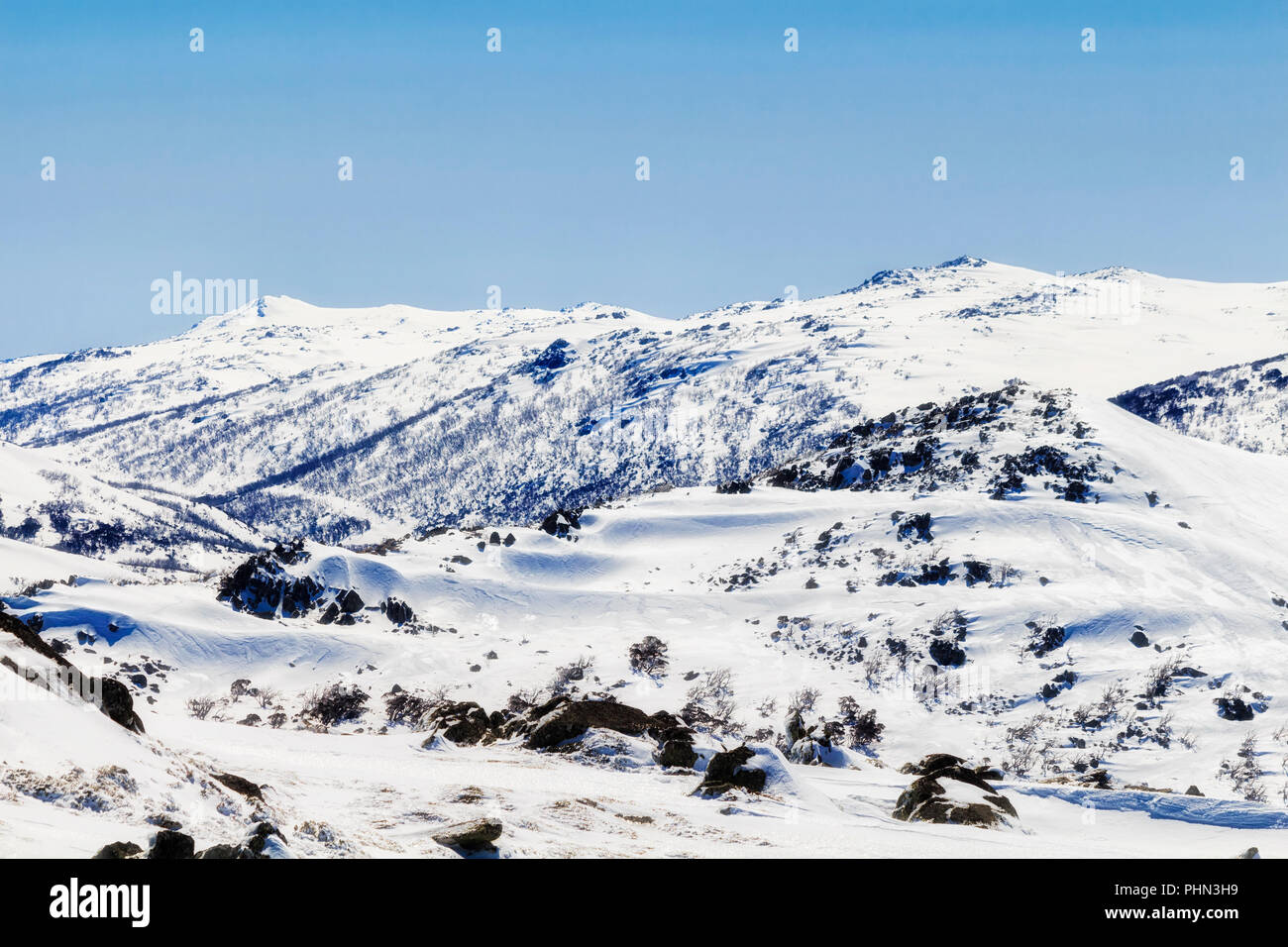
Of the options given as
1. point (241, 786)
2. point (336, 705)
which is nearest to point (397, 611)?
point (336, 705)

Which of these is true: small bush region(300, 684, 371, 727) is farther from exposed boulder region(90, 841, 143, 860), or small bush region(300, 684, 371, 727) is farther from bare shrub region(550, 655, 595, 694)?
exposed boulder region(90, 841, 143, 860)

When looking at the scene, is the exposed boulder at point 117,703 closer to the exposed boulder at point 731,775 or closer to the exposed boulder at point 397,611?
the exposed boulder at point 731,775

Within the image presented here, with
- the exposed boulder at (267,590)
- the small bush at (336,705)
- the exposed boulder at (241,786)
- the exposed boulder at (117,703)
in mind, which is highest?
the exposed boulder at (117,703)

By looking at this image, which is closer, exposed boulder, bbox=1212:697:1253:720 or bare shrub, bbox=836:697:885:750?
exposed boulder, bbox=1212:697:1253:720

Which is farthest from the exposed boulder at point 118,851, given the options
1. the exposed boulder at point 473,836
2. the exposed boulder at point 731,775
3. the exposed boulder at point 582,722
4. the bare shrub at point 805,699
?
the bare shrub at point 805,699

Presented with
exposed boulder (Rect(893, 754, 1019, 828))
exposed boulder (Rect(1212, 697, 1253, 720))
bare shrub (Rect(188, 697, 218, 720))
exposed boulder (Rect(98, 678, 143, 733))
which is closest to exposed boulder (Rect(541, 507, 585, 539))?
bare shrub (Rect(188, 697, 218, 720))

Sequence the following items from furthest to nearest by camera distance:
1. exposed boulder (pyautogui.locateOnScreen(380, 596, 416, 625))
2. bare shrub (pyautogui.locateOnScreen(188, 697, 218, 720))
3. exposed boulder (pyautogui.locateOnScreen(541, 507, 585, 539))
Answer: exposed boulder (pyautogui.locateOnScreen(541, 507, 585, 539)) < exposed boulder (pyautogui.locateOnScreen(380, 596, 416, 625)) < bare shrub (pyautogui.locateOnScreen(188, 697, 218, 720))

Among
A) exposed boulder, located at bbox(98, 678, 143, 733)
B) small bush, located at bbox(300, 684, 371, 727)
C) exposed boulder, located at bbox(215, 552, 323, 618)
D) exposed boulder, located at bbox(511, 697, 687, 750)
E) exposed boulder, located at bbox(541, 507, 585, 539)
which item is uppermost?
exposed boulder, located at bbox(98, 678, 143, 733)

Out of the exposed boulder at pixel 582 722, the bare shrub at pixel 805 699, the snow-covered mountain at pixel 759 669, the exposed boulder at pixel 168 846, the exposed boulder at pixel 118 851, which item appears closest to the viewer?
the exposed boulder at pixel 118 851

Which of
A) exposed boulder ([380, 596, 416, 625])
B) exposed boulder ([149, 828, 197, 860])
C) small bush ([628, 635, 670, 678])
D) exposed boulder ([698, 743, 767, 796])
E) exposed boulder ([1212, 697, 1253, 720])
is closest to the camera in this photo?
exposed boulder ([149, 828, 197, 860])

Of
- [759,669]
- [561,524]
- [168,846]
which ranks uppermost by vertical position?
[168,846]

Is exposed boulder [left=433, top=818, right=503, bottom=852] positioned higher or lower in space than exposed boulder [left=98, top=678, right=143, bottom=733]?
lower

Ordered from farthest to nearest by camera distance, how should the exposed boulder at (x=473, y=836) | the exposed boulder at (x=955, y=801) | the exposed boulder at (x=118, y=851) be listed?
the exposed boulder at (x=955, y=801), the exposed boulder at (x=473, y=836), the exposed boulder at (x=118, y=851)

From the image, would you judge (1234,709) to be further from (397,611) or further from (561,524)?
(561,524)
